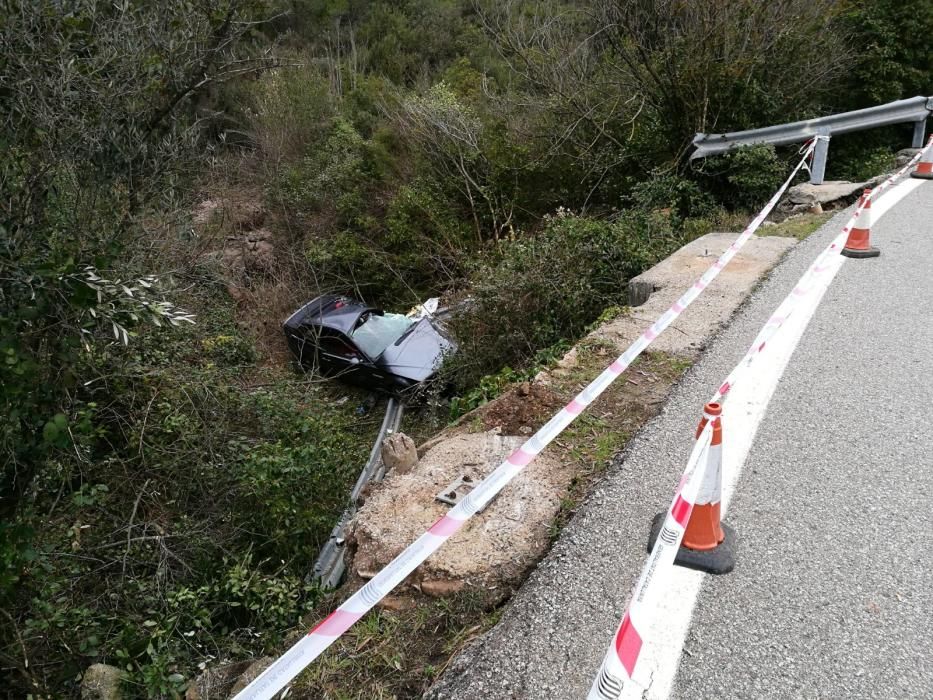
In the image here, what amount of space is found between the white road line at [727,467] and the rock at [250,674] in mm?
1796

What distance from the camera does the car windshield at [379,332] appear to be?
1152 centimetres

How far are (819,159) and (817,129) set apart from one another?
2.13ft

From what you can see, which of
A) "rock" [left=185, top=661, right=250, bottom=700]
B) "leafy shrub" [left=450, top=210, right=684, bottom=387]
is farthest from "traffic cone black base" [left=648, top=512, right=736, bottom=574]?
"leafy shrub" [left=450, top=210, right=684, bottom=387]

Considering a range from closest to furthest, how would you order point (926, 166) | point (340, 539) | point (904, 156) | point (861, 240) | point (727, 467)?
point (727, 467) → point (340, 539) → point (861, 240) → point (926, 166) → point (904, 156)

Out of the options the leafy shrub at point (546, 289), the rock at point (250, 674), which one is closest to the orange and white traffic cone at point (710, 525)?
the rock at point (250, 674)

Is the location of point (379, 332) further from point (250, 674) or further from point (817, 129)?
point (250, 674)

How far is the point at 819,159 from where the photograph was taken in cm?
950

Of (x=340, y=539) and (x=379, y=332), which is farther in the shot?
(x=379, y=332)

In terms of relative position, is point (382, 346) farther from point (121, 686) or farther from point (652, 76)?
point (121, 686)

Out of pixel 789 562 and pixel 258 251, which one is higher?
pixel 789 562

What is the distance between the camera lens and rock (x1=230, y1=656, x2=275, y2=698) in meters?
2.97

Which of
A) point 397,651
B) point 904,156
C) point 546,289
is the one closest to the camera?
point 397,651

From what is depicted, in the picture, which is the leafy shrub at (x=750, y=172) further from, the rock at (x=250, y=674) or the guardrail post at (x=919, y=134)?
the rock at (x=250, y=674)

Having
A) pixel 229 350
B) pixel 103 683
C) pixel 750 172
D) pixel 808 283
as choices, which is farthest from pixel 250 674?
pixel 750 172
